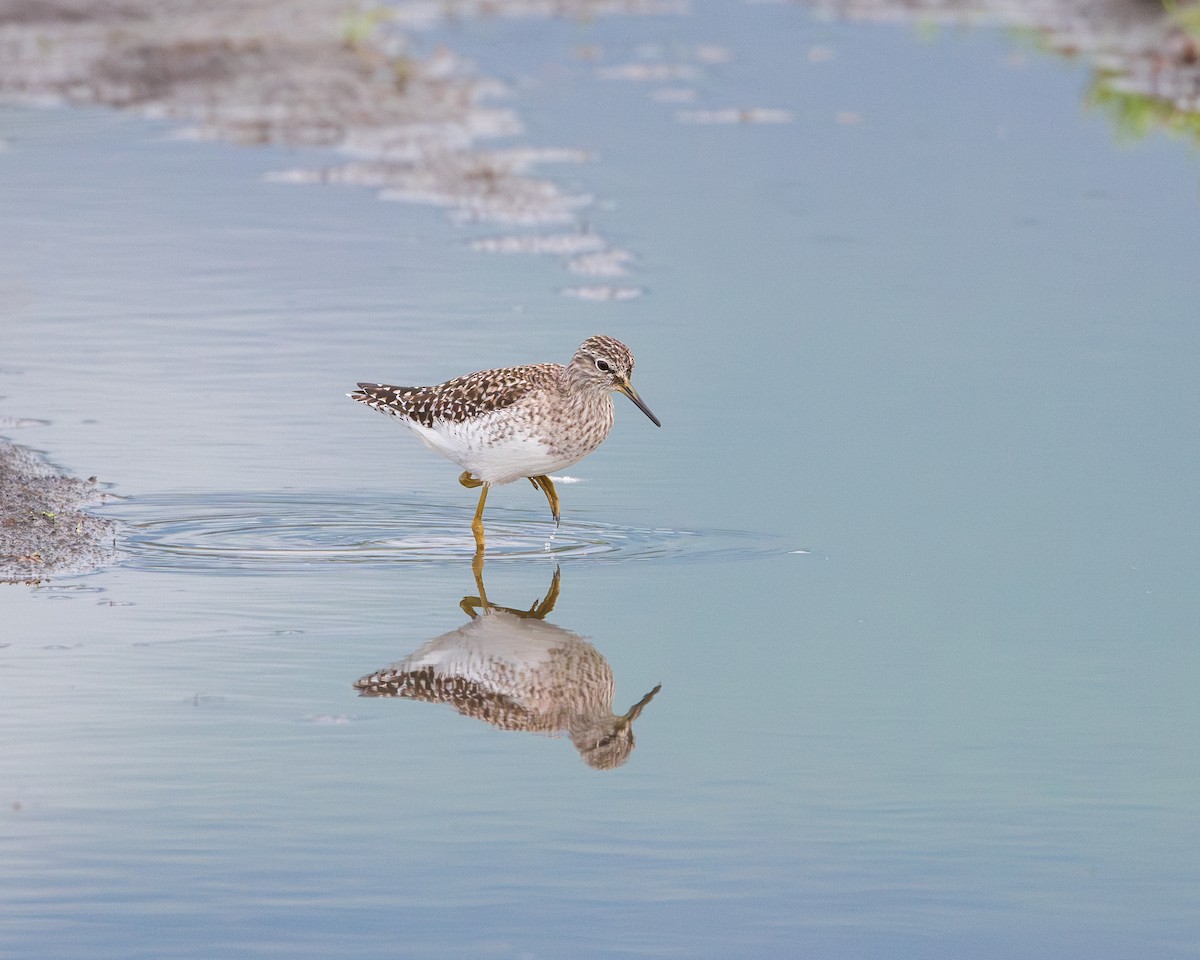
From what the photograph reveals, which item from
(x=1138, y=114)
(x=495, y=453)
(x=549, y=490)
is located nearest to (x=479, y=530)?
(x=495, y=453)

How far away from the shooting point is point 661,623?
790cm

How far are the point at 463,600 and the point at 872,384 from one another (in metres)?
3.89

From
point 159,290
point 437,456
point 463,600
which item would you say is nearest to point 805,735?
point 463,600

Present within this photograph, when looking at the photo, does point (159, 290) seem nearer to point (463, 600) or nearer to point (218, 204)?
point (218, 204)

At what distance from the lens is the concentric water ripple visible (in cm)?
874

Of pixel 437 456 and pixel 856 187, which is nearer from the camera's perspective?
pixel 437 456

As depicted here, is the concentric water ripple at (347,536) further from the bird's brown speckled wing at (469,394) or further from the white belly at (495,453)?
the bird's brown speckled wing at (469,394)

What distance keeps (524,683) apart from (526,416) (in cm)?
218

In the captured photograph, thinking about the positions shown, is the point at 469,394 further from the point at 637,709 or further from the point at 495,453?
the point at 637,709

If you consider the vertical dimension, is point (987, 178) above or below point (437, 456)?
above

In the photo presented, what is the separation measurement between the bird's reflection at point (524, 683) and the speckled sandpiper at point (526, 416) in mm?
1373

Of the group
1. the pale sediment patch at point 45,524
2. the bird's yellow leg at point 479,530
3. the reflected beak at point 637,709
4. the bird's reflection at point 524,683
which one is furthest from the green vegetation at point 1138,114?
the reflected beak at point 637,709

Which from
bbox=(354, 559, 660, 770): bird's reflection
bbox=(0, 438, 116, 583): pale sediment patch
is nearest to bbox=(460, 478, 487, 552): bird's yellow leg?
bbox=(354, 559, 660, 770): bird's reflection

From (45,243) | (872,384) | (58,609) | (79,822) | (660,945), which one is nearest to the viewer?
(660,945)
